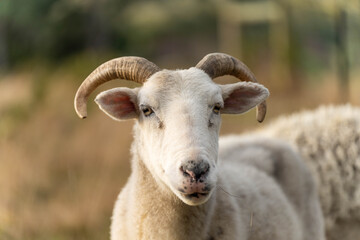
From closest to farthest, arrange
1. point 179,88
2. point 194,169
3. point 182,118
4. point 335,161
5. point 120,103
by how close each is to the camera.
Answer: point 194,169, point 182,118, point 179,88, point 120,103, point 335,161

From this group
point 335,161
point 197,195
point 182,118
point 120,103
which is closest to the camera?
point 197,195

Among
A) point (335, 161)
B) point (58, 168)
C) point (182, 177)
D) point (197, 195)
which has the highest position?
point (182, 177)

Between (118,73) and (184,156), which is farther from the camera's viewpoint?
(118,73)

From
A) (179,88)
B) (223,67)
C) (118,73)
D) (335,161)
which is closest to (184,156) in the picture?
(179,88)

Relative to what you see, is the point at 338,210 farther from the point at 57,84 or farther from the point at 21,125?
the point at 57,84

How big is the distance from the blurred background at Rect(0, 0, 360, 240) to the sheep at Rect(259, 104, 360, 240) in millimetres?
2584

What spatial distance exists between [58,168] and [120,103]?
4.40 metres

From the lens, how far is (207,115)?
4.32 metres

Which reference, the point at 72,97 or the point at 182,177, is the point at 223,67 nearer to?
the point at 182,177

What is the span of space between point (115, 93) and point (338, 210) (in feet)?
13.2

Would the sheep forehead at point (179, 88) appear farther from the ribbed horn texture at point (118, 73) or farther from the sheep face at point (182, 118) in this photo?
the ribbed horn texture at point (118, 73)

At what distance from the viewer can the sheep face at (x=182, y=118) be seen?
382cm

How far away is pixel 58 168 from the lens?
8.75m

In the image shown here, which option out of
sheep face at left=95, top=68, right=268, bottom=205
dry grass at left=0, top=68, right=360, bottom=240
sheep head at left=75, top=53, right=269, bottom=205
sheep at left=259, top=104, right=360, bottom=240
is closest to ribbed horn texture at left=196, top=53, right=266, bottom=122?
sheep head at left=75, top=53, right=269, bottom=205
